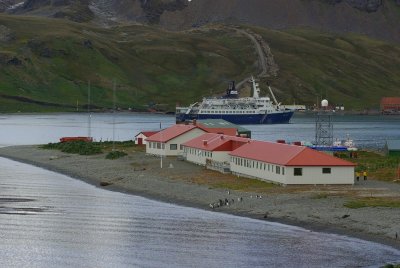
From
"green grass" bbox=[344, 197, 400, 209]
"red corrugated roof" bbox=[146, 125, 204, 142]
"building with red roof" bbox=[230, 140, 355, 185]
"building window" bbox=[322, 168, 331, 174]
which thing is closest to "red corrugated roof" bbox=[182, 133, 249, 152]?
"red corrugated roof" bbox=[146, 125, 204, 142]

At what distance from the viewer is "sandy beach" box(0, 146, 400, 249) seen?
6366cm

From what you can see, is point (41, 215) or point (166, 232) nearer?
point (166, 232)

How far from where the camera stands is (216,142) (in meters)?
99.6

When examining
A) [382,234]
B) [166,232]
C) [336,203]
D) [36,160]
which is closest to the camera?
[382,234]

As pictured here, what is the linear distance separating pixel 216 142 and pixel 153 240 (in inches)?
1495

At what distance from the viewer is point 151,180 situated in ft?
300

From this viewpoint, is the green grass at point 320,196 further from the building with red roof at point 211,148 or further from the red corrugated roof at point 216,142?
the red corrugated roof at point 216,142

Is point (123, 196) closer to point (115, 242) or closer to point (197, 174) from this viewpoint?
point (197, 174)

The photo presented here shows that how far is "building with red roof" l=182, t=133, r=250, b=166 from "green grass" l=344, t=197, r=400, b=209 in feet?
83.7

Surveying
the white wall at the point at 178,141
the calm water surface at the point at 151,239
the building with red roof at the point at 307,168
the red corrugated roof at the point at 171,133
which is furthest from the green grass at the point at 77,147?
the building with red roof at the point at 307,168

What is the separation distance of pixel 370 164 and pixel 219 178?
19.2 meters

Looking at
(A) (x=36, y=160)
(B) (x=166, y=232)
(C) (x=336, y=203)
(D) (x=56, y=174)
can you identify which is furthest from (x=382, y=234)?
(A) (x=36, y=160)

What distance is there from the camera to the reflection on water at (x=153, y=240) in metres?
55.8

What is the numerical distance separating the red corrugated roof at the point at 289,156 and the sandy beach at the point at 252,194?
2101 mm
